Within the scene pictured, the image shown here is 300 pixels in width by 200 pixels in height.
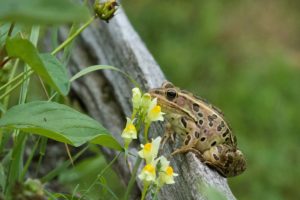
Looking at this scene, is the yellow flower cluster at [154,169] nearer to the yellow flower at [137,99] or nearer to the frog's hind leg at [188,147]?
the yellow flower at [137,99]

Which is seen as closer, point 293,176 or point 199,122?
point 199,122

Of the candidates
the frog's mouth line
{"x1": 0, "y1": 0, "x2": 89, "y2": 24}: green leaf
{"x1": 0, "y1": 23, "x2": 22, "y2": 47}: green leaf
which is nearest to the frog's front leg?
the frog's mouth line

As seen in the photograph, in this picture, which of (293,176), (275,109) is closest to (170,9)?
(275,109)

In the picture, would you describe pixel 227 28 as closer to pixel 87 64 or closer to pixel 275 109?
pixel 275 109

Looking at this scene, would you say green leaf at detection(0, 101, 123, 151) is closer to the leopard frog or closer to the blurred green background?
the leopard frog

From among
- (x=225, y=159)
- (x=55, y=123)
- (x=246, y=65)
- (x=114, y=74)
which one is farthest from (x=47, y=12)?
(x=246, y=65)

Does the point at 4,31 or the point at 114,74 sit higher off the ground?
the point at 4,31

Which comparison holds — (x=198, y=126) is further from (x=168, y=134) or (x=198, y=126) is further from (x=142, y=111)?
(x=142, y=111)
